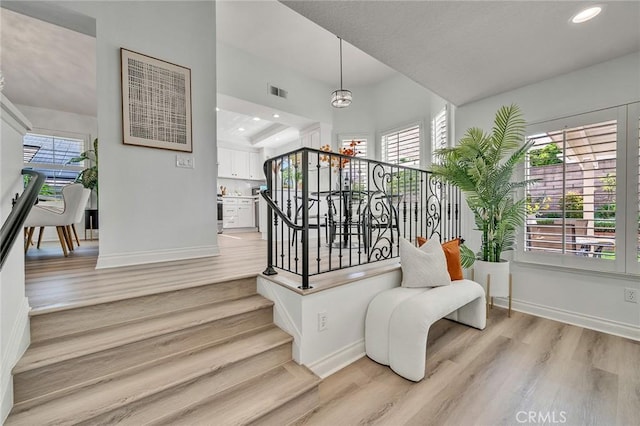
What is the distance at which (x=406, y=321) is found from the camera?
1.87 meters

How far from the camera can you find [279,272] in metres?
2.27

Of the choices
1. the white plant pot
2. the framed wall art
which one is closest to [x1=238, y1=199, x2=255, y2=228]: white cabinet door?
the framed wall art

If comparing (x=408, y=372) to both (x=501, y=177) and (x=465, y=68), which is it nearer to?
(x=501, y=177)

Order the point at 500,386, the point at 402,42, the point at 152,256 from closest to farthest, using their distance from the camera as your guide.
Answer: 1. the point at 500,386
2. the point at 402,42
3. the point at 152,256

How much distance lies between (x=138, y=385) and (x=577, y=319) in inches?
149

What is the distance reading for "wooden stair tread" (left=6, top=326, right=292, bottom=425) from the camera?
1167 millimetres

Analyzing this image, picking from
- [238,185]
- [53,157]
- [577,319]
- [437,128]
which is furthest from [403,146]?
[53,157]

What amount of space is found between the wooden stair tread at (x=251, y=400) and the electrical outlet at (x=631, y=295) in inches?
116

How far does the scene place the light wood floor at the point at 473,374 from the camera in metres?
1.54

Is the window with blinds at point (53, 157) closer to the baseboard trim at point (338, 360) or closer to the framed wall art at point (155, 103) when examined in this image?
the framed wall art at point (155, 103)

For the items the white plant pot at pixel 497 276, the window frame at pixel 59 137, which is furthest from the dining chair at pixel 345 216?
the window frame at pixel 59 137

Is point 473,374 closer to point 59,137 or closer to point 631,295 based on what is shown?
point 631,295

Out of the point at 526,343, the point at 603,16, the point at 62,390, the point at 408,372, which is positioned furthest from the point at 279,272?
the point at 603,16

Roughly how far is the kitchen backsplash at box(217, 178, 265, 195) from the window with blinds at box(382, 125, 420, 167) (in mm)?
4490
